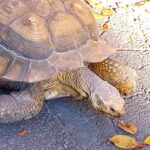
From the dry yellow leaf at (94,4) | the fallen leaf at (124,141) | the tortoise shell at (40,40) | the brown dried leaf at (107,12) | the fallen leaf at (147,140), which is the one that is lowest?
the brown dried leaf at (107,12)

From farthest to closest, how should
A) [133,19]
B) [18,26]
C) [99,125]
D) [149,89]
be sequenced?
[133,19], [149,89], [99,125], [18,26]

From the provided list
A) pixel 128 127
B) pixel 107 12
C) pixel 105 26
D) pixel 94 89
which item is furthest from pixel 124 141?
pixel 107 12

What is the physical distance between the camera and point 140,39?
398 centimetres

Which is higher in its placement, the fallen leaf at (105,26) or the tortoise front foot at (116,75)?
the tortoise front foot at (116,75)

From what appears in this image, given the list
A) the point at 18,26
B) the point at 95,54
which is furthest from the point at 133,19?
the point at 18,26

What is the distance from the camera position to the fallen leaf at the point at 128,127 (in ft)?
9.64

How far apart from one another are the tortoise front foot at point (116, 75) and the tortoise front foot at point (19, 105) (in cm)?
53

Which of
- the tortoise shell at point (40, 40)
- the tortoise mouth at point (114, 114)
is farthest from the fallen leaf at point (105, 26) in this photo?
the tortoise mouth at point (114, 114)

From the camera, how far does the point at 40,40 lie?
2783 mm

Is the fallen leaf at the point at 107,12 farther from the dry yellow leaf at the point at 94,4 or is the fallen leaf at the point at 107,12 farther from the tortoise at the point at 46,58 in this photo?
the tortoise at the point at 46,58

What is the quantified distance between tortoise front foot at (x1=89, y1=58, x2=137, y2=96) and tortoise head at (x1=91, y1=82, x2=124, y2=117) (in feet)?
0.82

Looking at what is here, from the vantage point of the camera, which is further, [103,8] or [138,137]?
[103,8]

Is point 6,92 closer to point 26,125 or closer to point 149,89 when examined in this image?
point 26,125

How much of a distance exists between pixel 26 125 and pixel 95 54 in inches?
25.7
